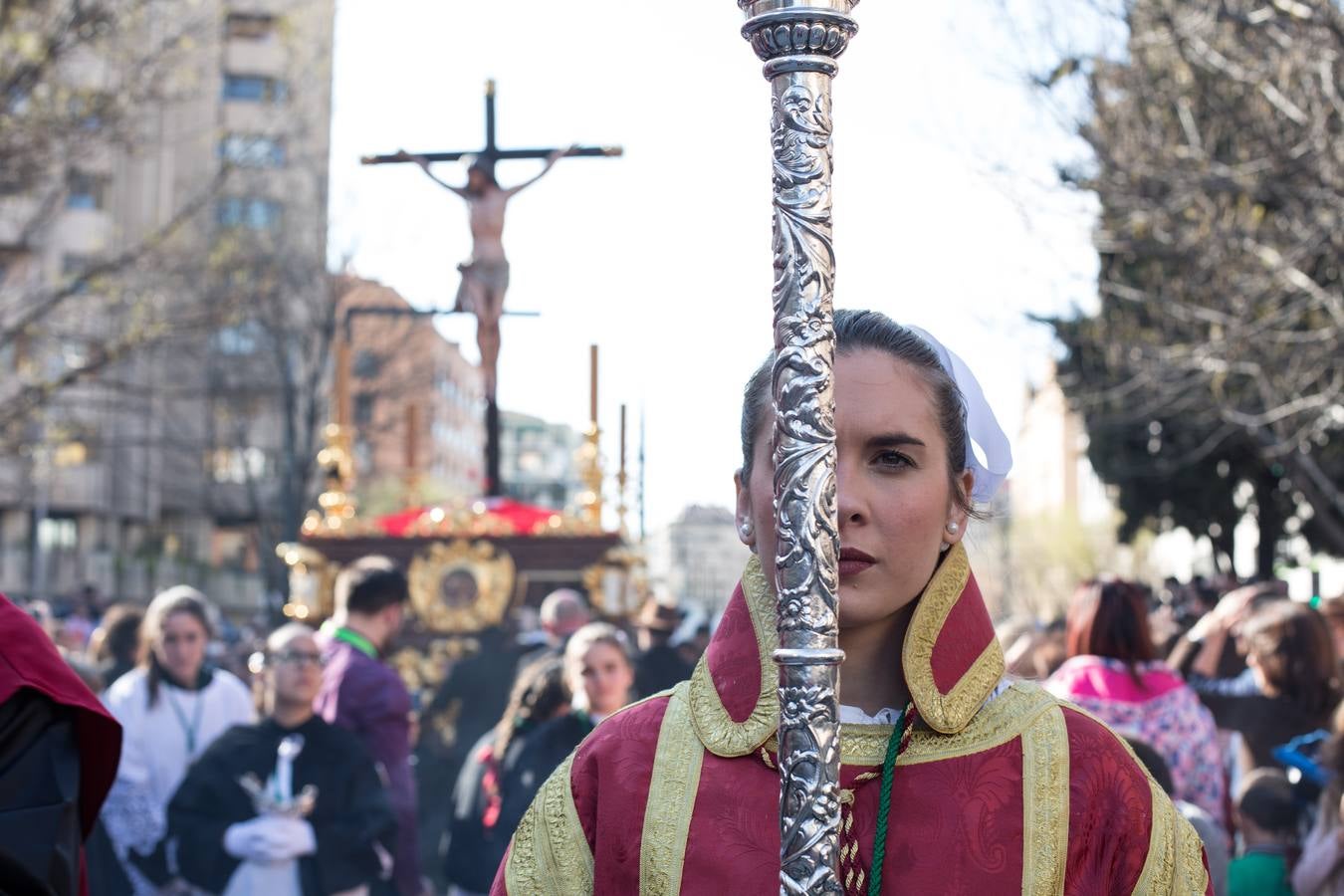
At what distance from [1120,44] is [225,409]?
21.1 meters

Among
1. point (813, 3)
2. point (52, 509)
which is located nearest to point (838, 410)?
point (813, 3)

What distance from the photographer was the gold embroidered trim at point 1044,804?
1.93 meters

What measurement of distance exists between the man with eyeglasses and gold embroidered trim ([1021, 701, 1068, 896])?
408 cm

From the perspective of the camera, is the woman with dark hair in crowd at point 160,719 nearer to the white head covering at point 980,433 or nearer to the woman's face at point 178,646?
the woman's face at point 178,646

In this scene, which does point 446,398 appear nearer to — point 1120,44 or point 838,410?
point 1120,44

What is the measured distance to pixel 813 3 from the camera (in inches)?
65.6

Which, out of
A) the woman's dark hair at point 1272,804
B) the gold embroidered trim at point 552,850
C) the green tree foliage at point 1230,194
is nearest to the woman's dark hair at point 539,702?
the woman's dark hair at point 1272,804

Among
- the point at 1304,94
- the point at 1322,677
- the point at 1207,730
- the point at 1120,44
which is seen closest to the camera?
the point at 1207,730

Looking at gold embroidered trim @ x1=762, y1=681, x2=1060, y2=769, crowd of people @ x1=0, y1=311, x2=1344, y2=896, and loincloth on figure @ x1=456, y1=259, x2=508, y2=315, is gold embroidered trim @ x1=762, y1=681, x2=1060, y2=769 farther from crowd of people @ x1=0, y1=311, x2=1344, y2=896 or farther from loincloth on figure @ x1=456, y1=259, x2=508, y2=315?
loincloth on figure @ x1=456, y1=259, x2=508, y2=315

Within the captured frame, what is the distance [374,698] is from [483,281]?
232 inches

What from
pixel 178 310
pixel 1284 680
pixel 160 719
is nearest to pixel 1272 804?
pixel 1284 680

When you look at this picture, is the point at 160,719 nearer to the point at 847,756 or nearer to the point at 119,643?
the point at 119,643

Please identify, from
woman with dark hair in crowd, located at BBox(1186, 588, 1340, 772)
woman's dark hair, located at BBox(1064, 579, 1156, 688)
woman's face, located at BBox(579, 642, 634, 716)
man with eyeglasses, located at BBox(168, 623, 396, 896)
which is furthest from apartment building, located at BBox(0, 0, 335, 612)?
woman with dark hair in crowd, located at BBox(1186, 588, 1340, 772)

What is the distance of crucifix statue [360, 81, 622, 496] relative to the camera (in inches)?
458
